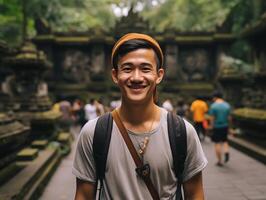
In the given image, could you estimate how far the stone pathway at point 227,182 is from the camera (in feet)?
20.9

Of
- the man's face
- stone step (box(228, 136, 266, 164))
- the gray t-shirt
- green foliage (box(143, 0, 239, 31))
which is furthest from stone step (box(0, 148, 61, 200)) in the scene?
green foliage (box(143, 0, 239, 31))

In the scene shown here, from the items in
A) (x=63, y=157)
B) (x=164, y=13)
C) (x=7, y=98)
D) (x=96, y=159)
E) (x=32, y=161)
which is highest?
(x=164, y=13)

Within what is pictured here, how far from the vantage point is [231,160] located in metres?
9.62

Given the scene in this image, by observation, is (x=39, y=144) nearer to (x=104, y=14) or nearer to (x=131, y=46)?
(x=131, y=46)

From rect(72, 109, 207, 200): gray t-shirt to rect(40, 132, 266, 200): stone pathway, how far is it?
415cm

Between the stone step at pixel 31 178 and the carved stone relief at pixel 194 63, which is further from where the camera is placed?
the carved stone relief at pixel 194 63

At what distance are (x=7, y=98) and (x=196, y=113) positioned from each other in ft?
19.9

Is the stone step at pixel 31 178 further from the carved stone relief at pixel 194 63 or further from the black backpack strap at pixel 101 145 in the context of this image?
the carved stone relief at pixel 194 63

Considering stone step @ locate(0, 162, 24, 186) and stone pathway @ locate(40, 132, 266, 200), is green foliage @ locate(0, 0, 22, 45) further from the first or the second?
stone step @ locate(0, 162, 24, 186)

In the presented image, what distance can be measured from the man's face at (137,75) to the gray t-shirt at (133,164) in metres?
0.20

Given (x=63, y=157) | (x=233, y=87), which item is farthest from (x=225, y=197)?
(x=233, y=87)

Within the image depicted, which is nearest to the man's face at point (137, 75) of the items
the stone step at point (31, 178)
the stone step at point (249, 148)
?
the stone step at point (31, 178)

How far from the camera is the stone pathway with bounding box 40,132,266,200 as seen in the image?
6.38 meters

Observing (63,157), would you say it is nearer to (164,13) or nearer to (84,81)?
(84,81)
